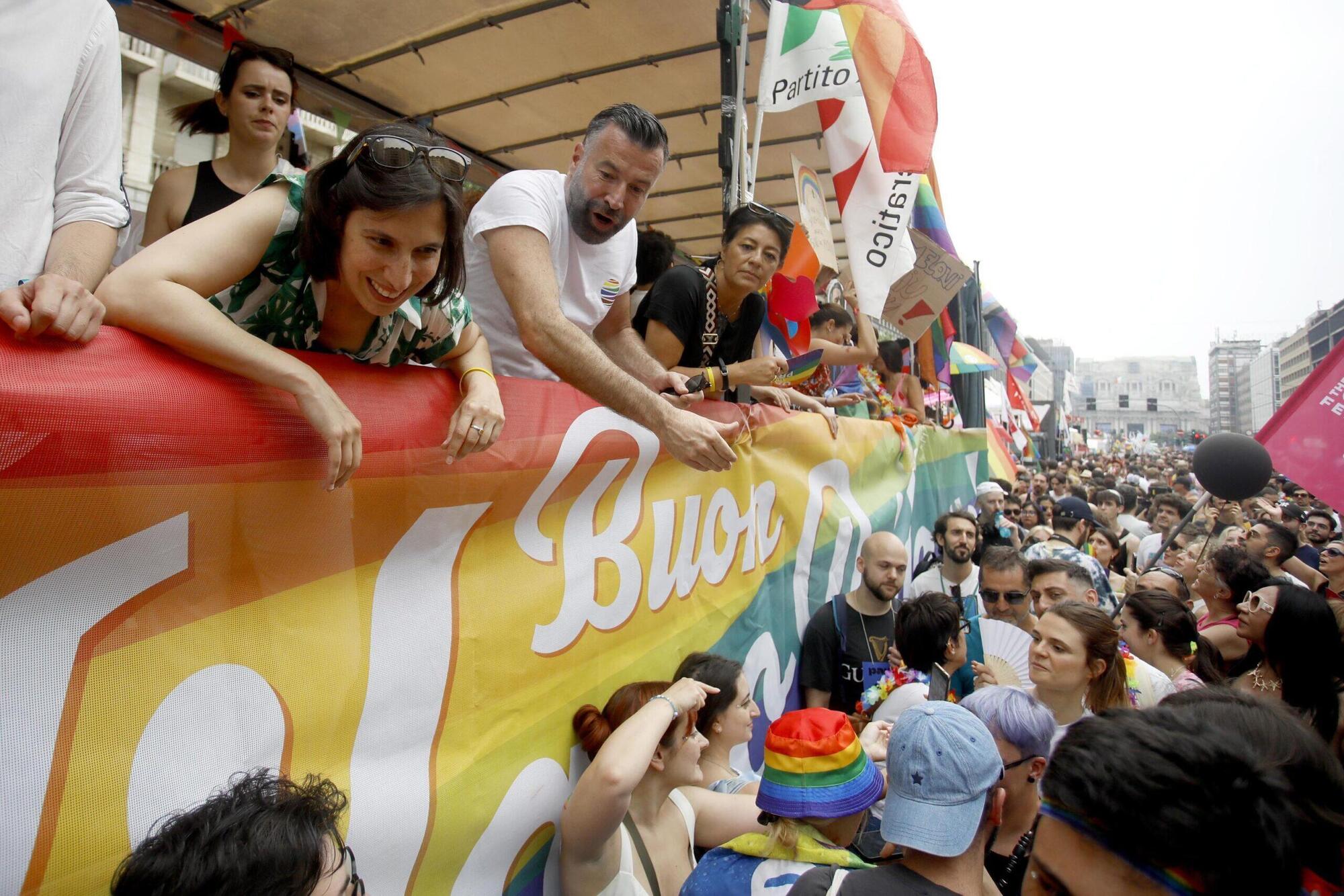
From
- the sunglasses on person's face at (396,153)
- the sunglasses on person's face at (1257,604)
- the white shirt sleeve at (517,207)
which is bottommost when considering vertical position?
the sunglasses on person's face at (1257,604)

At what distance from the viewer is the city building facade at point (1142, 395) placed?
102 m

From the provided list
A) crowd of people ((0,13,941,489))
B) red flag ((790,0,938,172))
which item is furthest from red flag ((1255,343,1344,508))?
crowd of people ((0,13,941,489))

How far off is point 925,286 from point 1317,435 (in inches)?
102

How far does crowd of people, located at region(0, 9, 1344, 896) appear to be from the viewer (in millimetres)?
1128

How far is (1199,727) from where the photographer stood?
1112 millimetres

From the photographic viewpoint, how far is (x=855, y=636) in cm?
381

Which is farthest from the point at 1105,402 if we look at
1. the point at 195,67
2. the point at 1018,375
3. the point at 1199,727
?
the point at 1199,727

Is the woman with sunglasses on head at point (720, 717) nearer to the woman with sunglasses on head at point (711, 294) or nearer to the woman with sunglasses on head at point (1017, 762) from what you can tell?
the woman with sunglasses on head at point (1017, 762)

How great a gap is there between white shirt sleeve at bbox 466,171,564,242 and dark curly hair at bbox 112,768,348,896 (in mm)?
1688

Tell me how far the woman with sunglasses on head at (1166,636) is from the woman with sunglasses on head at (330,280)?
11.5 feet

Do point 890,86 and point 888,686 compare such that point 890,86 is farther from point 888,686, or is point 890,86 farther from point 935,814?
point 935,814

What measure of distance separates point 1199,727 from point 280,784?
4.61 feet

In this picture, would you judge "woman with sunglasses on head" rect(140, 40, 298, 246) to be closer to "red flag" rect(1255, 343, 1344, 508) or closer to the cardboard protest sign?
the cardboard protest sign

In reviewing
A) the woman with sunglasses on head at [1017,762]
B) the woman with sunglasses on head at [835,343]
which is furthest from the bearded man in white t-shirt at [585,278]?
the woman with sunglasses on head at [835,343]
